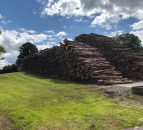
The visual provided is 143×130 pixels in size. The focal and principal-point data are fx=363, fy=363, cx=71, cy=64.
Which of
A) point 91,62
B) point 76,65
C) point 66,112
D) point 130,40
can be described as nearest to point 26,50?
point 76,65

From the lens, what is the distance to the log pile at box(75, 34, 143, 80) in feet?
83.4

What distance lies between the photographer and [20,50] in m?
41.5

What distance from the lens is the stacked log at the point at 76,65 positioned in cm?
2348

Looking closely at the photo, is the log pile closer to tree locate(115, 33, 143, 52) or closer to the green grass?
the green grass

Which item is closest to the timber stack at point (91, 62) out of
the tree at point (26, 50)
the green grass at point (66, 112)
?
the green grass at point (66, 112)

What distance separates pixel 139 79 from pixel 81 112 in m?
12.1

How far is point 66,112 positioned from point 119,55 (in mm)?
14858

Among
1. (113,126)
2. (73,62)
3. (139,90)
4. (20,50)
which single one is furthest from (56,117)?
(20,50)

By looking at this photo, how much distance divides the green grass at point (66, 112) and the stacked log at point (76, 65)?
5.72m

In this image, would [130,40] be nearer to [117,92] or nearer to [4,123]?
[117,92]

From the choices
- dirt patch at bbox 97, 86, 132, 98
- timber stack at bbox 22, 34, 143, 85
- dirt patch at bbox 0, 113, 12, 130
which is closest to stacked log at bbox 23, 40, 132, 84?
timber stack at bbox 22, 34, 143, 85

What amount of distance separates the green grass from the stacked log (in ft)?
18.8

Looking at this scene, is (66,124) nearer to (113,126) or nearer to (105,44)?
(113,126)

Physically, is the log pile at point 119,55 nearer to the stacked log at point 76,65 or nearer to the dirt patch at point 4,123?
the stacked log at point 76,65
